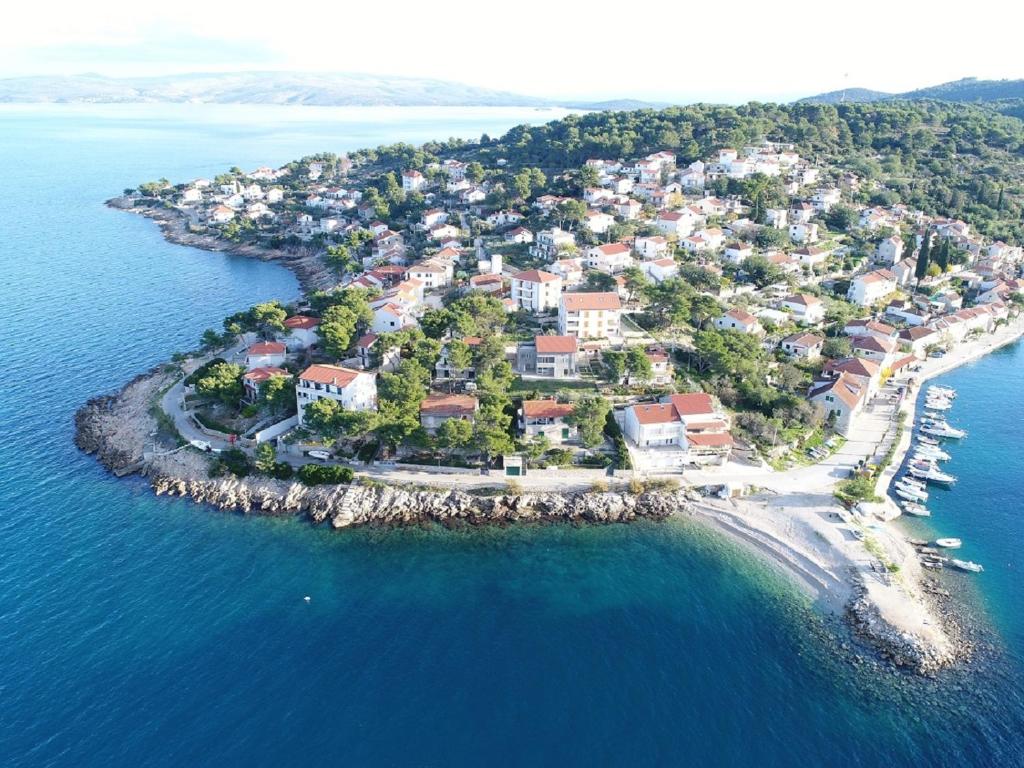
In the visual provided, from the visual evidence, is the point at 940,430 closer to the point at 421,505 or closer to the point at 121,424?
the point at 421,505

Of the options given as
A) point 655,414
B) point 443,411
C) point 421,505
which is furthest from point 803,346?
point 421,505

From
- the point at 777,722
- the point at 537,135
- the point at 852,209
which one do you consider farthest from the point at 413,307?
the point at 537,135

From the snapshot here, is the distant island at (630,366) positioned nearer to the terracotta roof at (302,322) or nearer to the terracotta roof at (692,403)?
the terracotta roof at (692,403)

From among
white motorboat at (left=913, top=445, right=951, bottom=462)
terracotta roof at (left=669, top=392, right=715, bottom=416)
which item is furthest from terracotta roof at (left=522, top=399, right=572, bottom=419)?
white motorboat at (left=913, top=445, right=951, bottom=462)

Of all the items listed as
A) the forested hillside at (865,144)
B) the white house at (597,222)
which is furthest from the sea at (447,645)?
the forested hillside at (865,144)

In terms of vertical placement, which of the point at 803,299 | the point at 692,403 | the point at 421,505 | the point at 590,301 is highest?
the point at 590,301

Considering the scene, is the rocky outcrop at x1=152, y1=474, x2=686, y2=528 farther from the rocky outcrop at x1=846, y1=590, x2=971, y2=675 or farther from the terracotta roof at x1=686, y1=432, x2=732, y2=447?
the rocky outcrop at x1=846, y1=590, x2=971, y2=675
